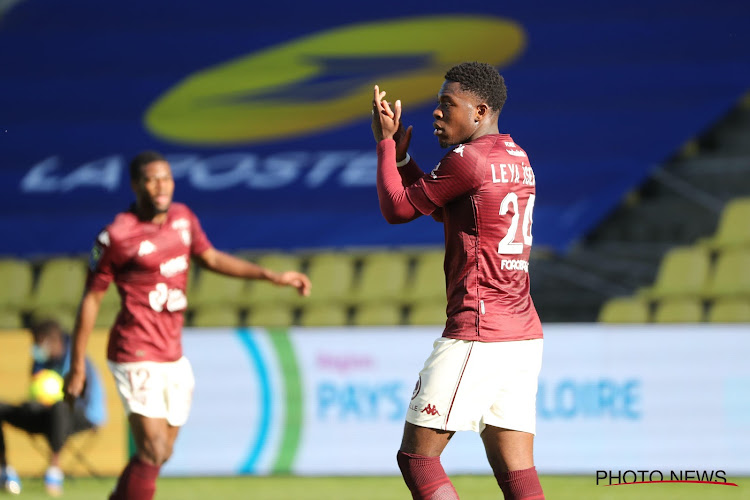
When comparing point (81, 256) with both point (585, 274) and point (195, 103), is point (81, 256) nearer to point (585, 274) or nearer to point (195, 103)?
point (195, 103)

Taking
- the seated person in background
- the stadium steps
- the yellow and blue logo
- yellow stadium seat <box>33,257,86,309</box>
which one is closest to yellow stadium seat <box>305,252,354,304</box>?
the yellow and blue logo

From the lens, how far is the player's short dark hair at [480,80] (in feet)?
10.6

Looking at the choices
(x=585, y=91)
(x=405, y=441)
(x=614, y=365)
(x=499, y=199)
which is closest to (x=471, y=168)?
(x=499, y=199)

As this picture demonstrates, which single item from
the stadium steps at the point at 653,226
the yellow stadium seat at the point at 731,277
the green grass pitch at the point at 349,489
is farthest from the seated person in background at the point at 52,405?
the yellow stadium seat at the point at 731,277

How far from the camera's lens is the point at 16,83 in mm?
10523

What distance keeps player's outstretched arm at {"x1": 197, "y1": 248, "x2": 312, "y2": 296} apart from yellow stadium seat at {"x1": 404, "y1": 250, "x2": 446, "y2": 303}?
4.48m

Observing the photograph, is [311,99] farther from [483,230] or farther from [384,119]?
[483,230]

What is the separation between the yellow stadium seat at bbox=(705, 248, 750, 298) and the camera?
8.33 meters

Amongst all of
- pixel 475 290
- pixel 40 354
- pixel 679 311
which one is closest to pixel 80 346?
pixel 475 290

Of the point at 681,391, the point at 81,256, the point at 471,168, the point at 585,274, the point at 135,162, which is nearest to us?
the point at 471,168

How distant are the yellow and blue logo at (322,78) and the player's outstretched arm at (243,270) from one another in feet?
18.8

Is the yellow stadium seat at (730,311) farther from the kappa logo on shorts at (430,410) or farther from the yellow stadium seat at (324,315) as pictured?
the kappa logo on shorts at (430,410)

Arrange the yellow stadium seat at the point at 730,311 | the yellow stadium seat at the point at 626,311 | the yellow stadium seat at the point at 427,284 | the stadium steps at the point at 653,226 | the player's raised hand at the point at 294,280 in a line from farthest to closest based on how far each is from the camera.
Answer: the stadium steps at the point at 653,226, the yellow stadium seat at the point at 427,284, the yellow stadium seat at the point at 626,311, the yellow stadium seat at the point at 730,311, the player's raised hand at the point at 294,280

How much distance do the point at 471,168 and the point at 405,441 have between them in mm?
859
